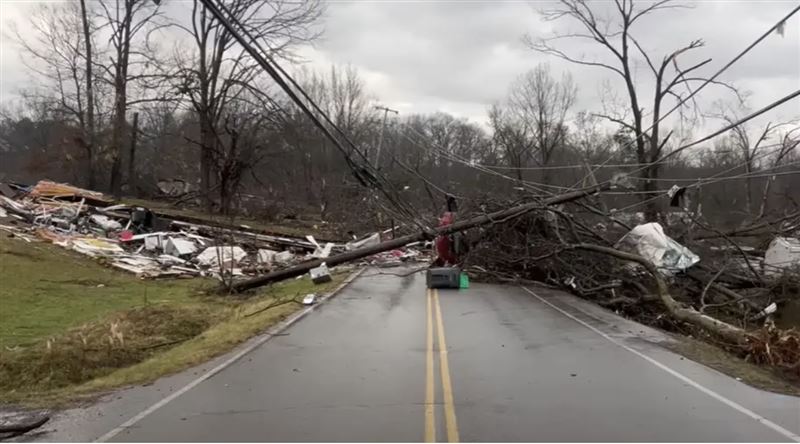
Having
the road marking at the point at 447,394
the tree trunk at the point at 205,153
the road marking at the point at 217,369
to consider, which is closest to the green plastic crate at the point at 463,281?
the road marking at the point at 217,369

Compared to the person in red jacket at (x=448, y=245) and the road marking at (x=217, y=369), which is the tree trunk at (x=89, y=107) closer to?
the person in red jacket at (x=448, y=245)

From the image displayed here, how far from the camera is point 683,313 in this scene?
605 inches

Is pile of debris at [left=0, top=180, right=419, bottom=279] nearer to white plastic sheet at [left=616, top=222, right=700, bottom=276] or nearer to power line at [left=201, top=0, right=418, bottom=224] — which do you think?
power line at [left=201, top=0, right=418, bottom=224]

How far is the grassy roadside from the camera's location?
10.2 m

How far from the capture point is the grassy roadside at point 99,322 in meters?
10.2

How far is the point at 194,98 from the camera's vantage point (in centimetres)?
4669

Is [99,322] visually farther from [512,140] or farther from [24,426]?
[512,140]

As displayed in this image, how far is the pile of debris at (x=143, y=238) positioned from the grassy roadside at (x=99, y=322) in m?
1.67

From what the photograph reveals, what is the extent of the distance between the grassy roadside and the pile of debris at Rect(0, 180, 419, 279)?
5.47 feet

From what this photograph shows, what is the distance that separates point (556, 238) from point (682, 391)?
13901 millimetres

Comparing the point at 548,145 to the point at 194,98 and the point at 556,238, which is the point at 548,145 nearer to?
the point at 194,98

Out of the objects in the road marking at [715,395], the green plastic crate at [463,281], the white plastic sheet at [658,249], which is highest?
the white plastic sheet at [658,249]

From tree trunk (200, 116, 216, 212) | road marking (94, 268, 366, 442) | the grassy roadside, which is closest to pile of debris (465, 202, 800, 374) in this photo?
the grassy roadside

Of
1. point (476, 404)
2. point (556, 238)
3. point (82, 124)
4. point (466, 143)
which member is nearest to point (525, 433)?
point (476, 404)
